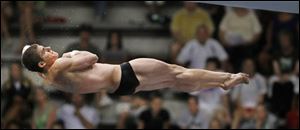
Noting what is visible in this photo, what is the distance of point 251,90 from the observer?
10820mm

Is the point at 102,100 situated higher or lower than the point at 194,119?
higher

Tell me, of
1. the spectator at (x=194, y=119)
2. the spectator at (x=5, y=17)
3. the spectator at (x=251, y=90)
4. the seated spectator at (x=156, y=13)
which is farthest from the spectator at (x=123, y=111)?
the spectator at (x=5, y=17)

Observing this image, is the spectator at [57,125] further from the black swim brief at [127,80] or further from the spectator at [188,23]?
the black swim brief at [127,80]

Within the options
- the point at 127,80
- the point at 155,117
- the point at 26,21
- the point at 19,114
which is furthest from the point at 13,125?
the point at 127,80

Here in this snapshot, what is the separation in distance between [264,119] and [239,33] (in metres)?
1.30

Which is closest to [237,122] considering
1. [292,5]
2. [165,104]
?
[165,104]

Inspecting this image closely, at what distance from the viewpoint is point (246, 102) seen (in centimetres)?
1083

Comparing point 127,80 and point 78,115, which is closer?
point 127,80

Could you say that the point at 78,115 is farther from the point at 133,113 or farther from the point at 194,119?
the point at 194,119

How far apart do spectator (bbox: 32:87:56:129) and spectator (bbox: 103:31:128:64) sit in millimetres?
1104

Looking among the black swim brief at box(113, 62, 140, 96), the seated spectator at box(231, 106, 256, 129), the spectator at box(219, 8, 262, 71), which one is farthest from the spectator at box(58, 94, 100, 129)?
the black swim brief at box(113, 62, 140, 96)

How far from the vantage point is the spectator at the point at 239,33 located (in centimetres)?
1108

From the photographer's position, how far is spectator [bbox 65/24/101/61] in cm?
1055

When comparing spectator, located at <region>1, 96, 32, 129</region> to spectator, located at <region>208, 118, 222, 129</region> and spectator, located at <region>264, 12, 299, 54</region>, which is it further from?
spectator, located at <region>264, 12, 299, 54</region>
